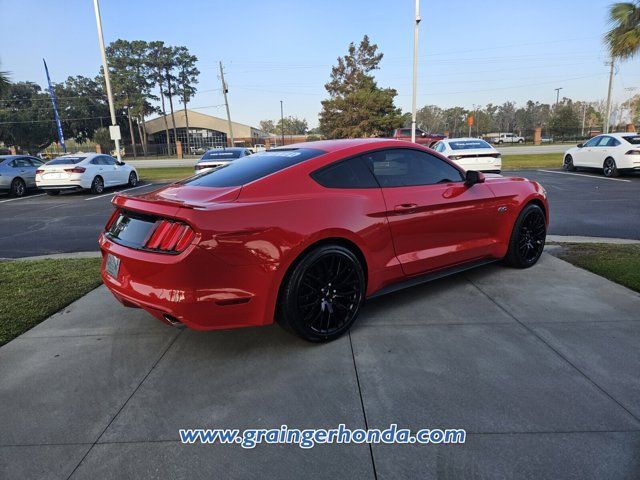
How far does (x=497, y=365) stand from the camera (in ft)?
10.0

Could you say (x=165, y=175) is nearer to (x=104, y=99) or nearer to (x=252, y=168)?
(x=252, y=168)

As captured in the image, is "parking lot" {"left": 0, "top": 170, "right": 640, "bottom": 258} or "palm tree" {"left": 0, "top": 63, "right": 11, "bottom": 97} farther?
"palm tree" {"left": 0, "top": 63, "right": 11, "bottom": 97}

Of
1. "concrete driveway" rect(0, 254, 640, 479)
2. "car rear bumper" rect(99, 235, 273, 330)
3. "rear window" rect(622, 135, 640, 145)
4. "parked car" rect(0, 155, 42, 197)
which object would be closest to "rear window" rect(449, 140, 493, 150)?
→ "rear window" rect(622, 135, 640, 145)

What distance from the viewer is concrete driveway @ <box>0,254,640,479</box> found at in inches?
87.8

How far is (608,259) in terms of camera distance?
541cm

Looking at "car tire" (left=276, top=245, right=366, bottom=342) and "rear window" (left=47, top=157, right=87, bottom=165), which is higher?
"rear window" (left=47, top=157, right=87, bottom=165)

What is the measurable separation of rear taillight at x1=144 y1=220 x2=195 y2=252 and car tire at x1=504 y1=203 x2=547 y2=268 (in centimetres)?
359

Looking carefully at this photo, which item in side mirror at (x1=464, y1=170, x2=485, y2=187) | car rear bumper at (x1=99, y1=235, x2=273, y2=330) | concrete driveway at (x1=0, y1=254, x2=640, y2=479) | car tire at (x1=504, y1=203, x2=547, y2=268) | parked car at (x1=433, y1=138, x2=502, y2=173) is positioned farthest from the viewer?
parked car at (x1=433, y1=138, x2=502, y2=173)

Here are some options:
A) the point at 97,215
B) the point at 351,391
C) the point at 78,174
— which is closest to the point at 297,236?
the point at 351,391

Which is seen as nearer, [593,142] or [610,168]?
[610,168]

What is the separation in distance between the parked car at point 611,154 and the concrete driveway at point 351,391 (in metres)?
12.9

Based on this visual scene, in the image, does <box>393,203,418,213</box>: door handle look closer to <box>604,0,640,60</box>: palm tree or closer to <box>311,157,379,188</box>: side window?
<box>311,157,379,188</box>: side window

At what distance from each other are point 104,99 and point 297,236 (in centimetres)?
8522

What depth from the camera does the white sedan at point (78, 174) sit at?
14516 mm
